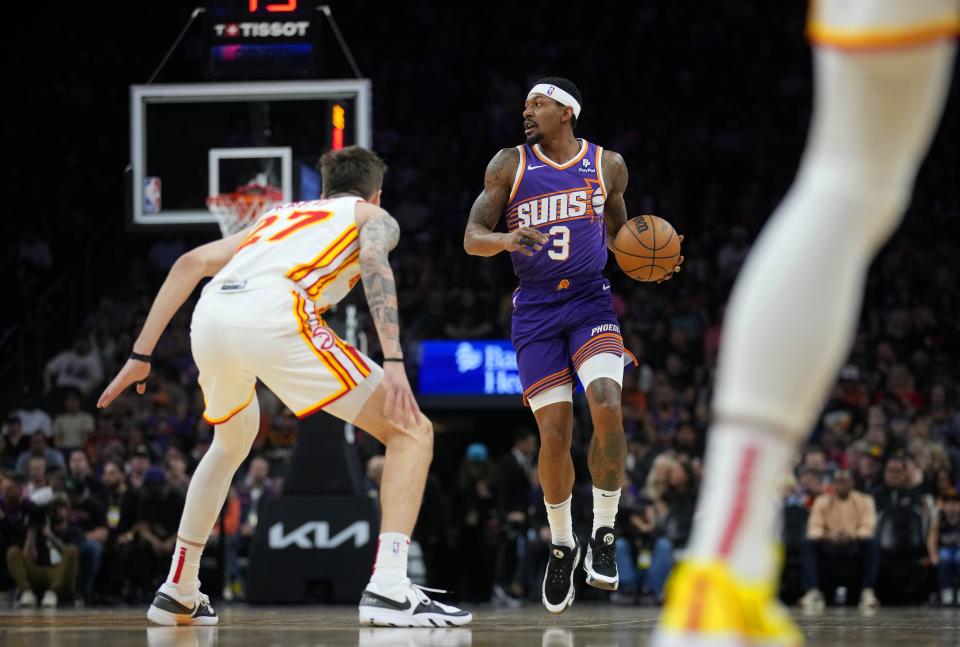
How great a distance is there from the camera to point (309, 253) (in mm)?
5469

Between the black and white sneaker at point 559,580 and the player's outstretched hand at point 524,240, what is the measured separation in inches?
61.6

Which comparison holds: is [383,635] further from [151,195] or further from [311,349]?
[151,195]

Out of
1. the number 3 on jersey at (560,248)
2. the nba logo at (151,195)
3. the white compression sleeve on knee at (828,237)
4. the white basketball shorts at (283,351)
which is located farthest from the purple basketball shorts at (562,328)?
the nba logo at (151,195)

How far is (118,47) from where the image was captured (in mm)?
21719

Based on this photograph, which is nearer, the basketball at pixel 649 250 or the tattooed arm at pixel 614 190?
the basketball at pixel 649 250

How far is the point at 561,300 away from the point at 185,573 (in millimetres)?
2198

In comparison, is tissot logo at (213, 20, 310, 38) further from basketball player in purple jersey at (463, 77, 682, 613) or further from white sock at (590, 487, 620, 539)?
white sock at (590, 487, 620, 539)

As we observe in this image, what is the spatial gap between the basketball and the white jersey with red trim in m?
1.59

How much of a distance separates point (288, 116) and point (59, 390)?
22.9 ft

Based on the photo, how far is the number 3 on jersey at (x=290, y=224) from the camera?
18.2 ft

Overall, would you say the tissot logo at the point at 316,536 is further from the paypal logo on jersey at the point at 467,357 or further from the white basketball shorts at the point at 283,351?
the paypal logo on jersey at the point at 467,357

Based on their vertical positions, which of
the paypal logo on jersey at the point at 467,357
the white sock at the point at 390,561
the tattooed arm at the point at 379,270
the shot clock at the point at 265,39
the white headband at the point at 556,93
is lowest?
the white sock at the point at 390,561

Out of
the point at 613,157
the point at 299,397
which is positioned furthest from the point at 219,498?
the point at 613,157

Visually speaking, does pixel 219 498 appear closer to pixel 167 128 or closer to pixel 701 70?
pixel 167 128
